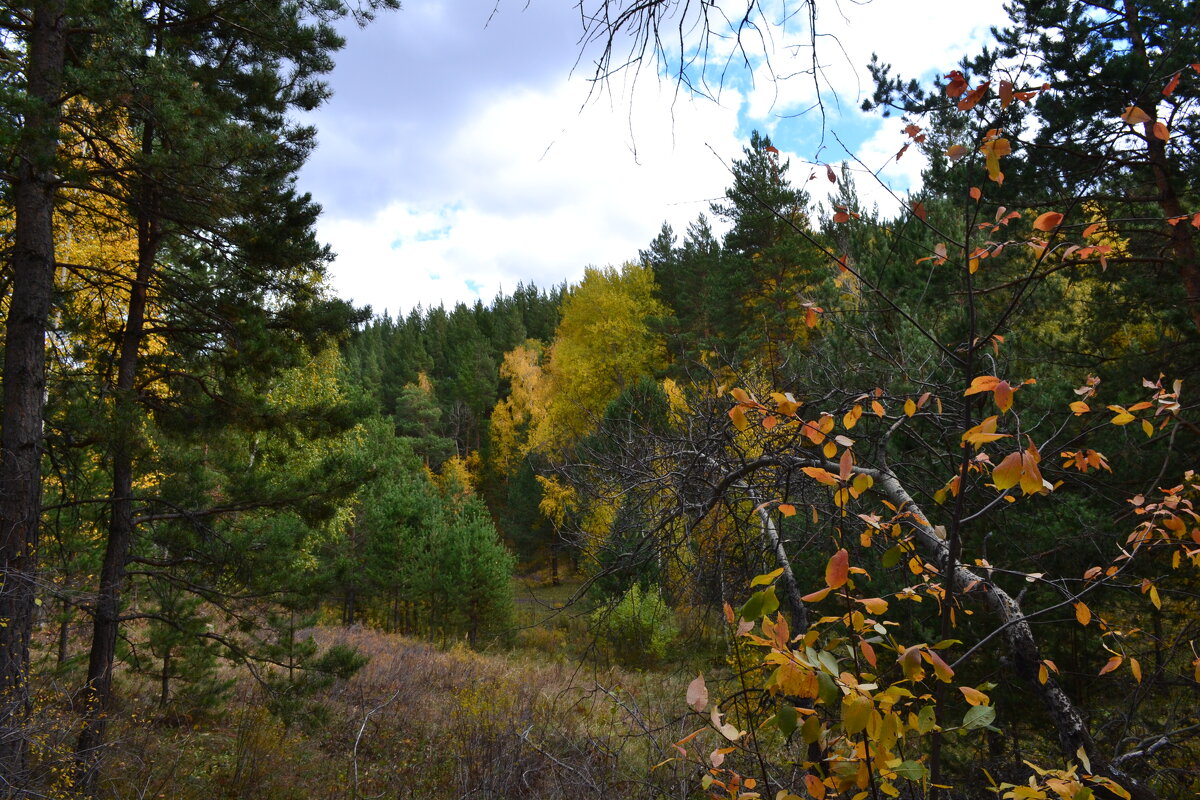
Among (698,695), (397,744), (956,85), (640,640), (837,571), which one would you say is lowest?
(640,640)

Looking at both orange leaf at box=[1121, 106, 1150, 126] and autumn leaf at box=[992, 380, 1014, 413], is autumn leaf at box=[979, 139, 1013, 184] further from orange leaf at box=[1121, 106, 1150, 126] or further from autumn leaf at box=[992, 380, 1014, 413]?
autumn leaf at box=[992, 380, 1014, 413]

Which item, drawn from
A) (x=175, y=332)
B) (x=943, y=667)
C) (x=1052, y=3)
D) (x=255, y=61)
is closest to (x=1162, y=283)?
(x=1052, y=3)

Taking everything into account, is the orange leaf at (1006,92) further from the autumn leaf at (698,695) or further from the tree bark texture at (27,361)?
the tree bark texture at (27,361)

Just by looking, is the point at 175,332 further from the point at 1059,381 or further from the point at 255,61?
the point at 1059,381

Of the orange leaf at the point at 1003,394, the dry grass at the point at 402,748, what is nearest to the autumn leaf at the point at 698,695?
the orange leaf at the point at 1003,394

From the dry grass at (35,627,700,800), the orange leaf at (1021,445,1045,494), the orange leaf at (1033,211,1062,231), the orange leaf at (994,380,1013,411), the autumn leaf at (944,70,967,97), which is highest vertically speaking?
the autumn leaf at (944,70,967,97)

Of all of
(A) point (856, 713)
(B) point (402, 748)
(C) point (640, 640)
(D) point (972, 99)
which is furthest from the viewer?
(C) point (640, 640)

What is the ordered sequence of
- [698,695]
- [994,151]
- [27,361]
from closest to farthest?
[698,695]
[994,151]
[27,361]

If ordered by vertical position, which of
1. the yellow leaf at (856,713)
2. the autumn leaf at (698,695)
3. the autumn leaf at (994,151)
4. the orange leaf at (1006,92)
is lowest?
the autumn leaf at (698,695)

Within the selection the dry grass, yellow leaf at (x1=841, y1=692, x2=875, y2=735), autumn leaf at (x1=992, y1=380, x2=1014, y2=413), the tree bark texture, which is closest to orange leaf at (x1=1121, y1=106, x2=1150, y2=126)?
autumn leaf at (x1=992, y1=380, x2=1014, y2=413)

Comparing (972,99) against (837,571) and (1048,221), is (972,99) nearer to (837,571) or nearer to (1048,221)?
(1048,221)

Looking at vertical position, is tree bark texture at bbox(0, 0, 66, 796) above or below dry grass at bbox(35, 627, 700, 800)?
above

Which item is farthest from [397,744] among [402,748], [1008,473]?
[1008,473]

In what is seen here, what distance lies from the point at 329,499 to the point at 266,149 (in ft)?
10.3
